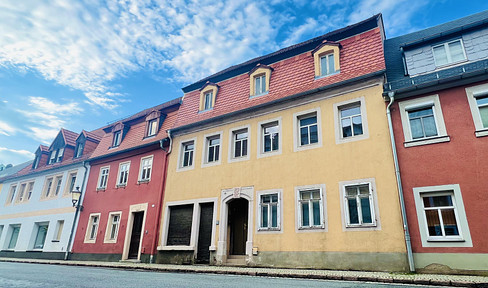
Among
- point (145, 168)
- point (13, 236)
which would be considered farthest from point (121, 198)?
point (13, 236)

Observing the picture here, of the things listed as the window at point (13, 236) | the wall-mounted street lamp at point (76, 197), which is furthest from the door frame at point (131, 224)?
the window at point (13, 236)

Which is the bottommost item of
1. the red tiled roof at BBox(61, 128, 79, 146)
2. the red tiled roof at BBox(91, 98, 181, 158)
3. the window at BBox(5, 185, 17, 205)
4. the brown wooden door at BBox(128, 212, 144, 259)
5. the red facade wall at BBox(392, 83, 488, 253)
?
the brown wooden door at BBox(128, 212, 144, 259)

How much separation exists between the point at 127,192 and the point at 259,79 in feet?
35.9

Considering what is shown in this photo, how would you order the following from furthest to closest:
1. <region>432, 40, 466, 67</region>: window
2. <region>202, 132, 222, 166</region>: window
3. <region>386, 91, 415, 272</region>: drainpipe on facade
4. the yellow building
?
<region>202, 132, 222, 166</region>: window < <region>432, 40, 466, 67</region>: window < the yellow building < <region>386, 91, 415, 272</region>: drainpipe on facade

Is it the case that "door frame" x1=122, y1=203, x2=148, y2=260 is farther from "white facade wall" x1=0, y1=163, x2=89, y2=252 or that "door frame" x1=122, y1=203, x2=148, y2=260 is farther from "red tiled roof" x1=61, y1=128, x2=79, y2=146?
"red tiled roof" x1=61, y1=128, x2=79, y2=146

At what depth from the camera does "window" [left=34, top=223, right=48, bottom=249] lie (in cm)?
2342

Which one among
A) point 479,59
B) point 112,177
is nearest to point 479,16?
point 479,59

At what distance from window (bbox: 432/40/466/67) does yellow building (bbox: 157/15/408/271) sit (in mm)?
2254

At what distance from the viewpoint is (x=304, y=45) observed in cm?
1523

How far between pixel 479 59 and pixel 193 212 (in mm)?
13861

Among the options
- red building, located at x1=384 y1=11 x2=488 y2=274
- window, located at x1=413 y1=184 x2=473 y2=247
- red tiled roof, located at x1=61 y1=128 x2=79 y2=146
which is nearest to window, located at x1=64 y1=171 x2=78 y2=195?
red tiled roof, located at x1=61 y1=128 x2=79 y2=146

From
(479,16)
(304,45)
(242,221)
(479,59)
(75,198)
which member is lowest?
(242,221)

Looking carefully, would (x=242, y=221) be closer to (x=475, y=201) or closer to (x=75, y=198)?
(x=475, y=201)

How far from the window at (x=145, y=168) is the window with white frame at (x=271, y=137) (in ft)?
26.3
